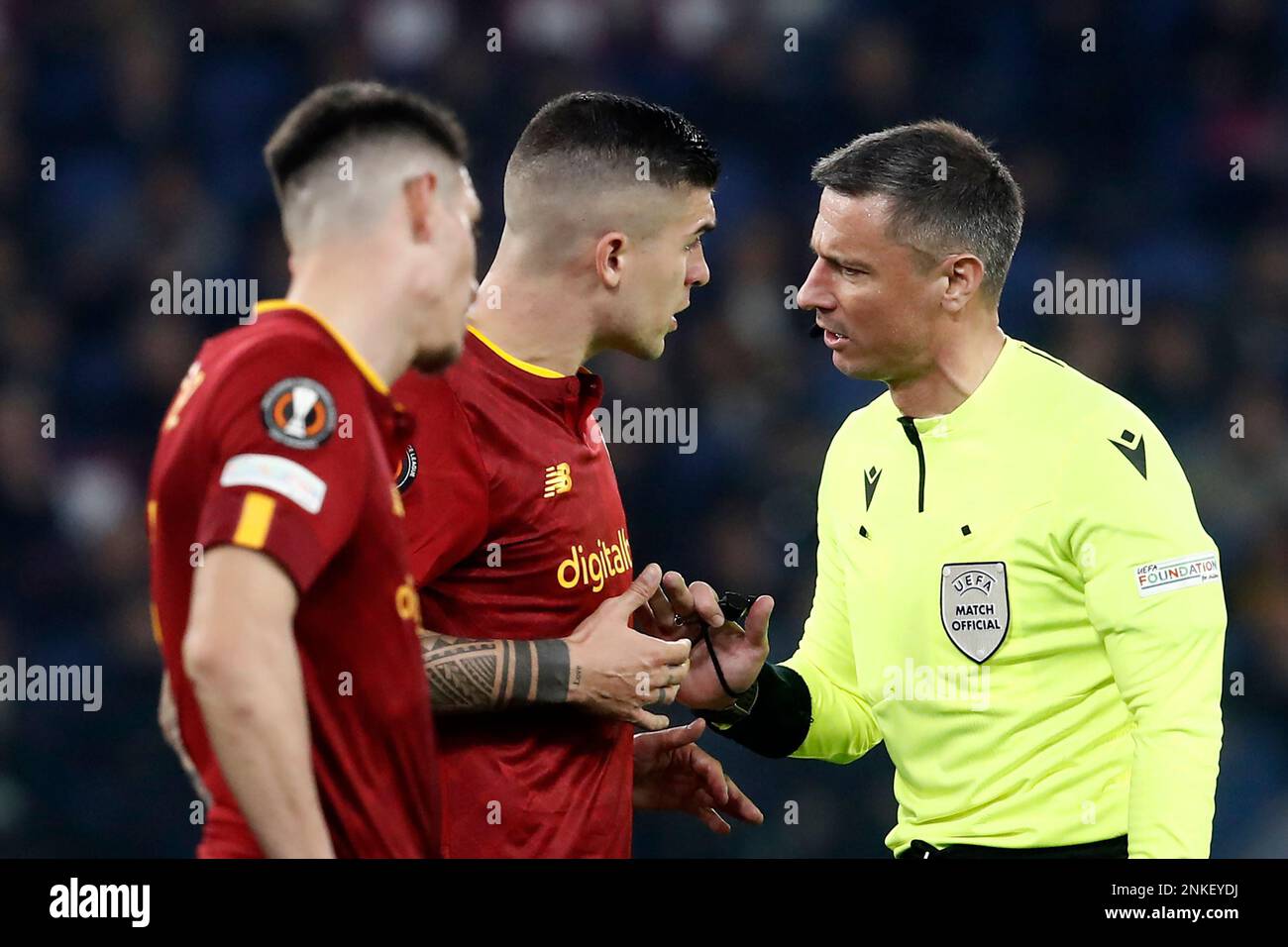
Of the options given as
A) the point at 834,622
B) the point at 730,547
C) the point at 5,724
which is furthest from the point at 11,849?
the point at 834,622

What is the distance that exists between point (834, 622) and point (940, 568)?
505mm

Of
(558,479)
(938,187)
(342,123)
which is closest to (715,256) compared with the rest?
(938,187)

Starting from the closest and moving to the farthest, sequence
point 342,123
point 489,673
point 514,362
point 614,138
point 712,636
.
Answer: point 342,123 < point 489,673 < point 514,362 < point 614,138 < point 712,636

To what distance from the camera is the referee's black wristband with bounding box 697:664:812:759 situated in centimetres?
347

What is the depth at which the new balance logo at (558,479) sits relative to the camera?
294 cm

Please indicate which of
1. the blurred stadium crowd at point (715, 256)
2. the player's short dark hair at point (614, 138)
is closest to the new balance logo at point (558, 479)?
the player's short dark hair at point (614, 138)

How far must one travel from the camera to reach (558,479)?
296 centimetres

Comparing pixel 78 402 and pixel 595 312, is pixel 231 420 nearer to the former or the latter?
pixel 595 312

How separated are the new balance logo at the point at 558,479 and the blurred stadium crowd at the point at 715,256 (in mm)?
2849

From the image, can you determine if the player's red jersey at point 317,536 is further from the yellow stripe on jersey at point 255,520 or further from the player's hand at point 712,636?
the player's hand at point 712,636

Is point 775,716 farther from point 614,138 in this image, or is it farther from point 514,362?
point 614,138

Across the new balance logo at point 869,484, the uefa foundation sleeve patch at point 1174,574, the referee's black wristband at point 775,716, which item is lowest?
the referee's black wristband at point 775,716

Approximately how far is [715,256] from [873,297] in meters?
3.23

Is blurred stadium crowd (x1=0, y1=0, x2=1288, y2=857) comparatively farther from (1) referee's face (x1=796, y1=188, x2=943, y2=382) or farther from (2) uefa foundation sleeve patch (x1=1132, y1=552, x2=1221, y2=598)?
(2) uefa foundation sleeve patch (x1=1132, y1=552, x2=1221, y2=598)
